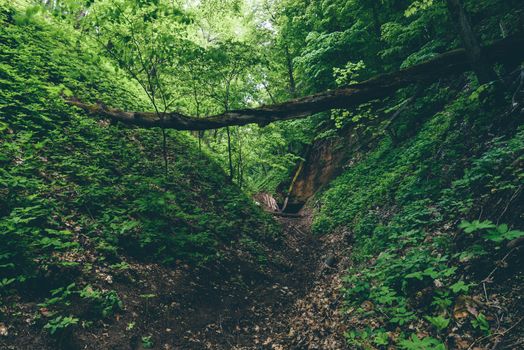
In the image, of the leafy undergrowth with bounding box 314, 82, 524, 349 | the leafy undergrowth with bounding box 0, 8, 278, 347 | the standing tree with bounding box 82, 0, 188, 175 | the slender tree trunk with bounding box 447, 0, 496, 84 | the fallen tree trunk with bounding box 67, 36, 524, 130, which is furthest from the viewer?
the standing tree with bounding box 82, 0, 188, 175

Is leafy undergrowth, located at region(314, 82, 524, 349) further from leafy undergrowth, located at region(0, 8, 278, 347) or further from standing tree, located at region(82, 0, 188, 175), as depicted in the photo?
standing tree, located at region(82, 0, 188, 175)

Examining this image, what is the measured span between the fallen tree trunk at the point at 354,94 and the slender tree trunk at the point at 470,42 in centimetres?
24

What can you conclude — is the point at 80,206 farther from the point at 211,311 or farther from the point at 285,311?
the point at 285,311

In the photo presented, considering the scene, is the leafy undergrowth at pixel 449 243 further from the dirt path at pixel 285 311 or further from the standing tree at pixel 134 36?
the standing tree at pixel 134 36

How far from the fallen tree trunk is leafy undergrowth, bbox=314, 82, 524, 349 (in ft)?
2.90

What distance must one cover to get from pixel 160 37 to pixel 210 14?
14066 millimetres

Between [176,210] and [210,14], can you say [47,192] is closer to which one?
[176,210]

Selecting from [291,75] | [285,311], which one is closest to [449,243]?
[285,311]

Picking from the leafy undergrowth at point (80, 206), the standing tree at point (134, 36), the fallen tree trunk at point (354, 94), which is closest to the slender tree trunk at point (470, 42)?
the fallen tree trunk at point (354, 94)

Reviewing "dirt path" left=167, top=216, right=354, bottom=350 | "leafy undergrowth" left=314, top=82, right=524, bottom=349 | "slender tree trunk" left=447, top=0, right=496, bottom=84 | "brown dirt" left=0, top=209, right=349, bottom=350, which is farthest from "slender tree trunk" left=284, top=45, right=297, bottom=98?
"brown dirt" left=0, top=209, right=349, bottom=350

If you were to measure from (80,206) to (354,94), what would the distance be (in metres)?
6.37

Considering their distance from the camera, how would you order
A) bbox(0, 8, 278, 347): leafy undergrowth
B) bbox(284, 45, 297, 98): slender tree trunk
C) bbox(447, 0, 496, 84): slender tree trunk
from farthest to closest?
bbox(284, 45, 297, 98): slender tree trunk, bbox(447, 0, 496, 84): slender tree trunk, bbox(0, 8, 278, 347): leafy undergrowth

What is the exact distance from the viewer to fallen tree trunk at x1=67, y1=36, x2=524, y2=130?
587 cm

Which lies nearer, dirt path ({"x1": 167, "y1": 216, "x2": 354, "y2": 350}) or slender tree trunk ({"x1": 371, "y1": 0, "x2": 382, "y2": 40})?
dirt path ({"x1": 167, "y1": 216, "x2": 354, "y2": 350})
